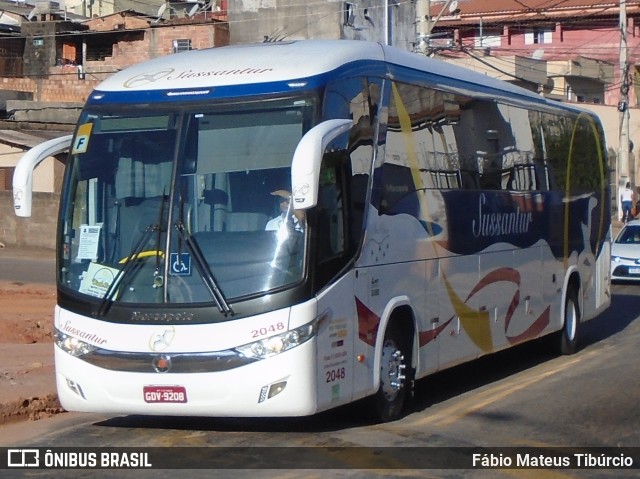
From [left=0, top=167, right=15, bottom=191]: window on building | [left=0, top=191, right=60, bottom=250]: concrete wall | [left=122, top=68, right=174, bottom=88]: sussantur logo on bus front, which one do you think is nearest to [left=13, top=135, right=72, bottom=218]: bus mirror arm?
[left=122, top=68, right=174, bottom=88]: sussantur logo on bus front

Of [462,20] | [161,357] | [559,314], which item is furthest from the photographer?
[462,20]

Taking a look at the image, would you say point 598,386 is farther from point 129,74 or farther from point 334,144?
point 129,74

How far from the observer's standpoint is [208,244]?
29.1ft

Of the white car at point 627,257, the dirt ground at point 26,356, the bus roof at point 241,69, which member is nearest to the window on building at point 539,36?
the white car at point 627,257

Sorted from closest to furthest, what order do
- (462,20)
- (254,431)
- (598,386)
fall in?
(254,431), (598,386), (462,20)

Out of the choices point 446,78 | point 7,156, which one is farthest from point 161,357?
point 7,156

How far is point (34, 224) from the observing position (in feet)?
102

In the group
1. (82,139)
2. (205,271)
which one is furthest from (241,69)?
(205,271)

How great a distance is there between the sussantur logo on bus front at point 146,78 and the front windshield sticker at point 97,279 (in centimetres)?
165

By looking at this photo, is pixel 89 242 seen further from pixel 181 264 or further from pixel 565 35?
pixel 565 35

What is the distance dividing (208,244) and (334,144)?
133 centimetres

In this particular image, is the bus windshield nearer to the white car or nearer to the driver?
the driver

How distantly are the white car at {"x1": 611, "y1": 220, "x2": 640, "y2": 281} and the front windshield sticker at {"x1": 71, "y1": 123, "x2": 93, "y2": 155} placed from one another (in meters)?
18.7

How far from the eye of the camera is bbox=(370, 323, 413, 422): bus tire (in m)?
10.2
